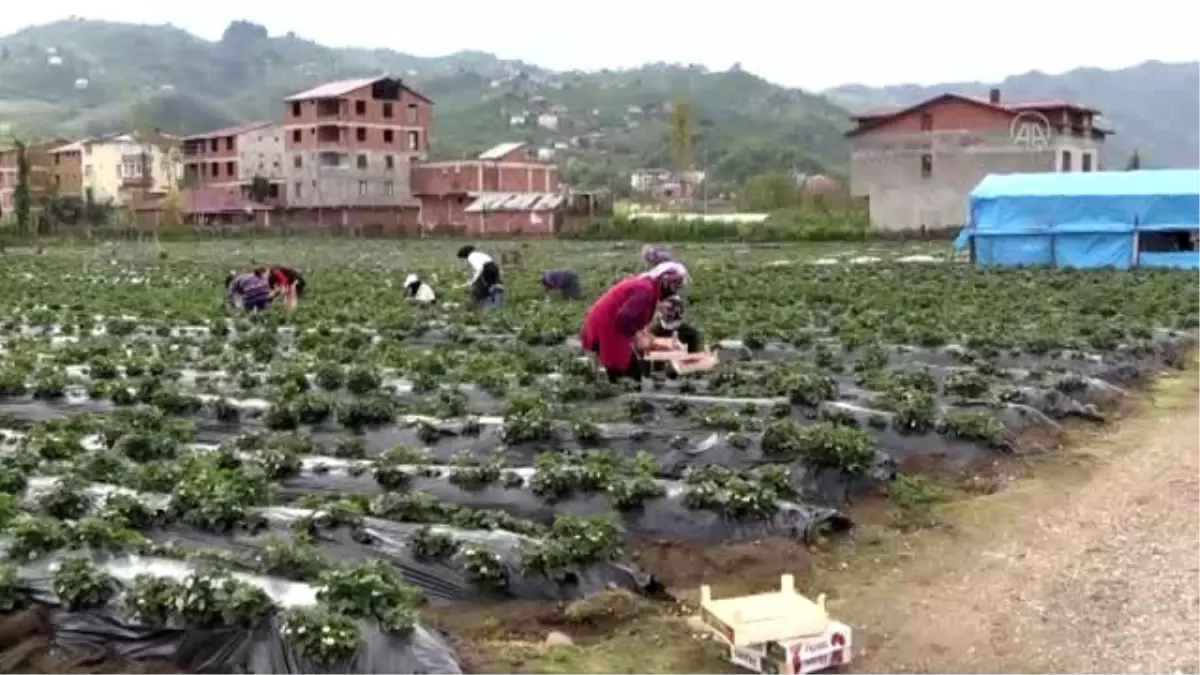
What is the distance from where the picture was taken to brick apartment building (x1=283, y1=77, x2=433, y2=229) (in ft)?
272

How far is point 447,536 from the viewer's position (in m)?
7.79

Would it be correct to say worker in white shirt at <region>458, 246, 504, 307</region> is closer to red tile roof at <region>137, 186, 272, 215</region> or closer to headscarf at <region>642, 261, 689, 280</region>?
headscarf at <region>642, 261, 689, 280</region>

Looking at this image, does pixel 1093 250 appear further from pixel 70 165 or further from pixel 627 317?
pixel 70 165

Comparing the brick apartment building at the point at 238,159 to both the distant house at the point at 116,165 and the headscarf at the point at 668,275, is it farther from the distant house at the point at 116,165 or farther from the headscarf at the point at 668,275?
the headscarf at the point at 668,275

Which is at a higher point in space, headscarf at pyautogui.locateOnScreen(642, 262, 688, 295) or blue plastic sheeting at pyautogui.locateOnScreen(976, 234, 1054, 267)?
headscarf at pyautogui.locateOnScreen(642, 262, 688, 295)

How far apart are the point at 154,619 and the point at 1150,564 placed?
6063mm

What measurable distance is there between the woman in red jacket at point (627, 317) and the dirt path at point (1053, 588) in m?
3.88

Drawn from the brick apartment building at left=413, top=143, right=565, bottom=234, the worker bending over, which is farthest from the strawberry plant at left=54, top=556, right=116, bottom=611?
the brick apartment building at left=413, top=143, right=565, bottom=234

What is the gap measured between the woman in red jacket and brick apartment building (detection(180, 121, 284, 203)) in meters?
76.0

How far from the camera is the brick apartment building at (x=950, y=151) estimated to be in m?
61.8

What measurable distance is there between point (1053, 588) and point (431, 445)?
539 centimetres

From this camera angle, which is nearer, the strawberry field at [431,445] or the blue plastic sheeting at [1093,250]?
the strawberry field at [431,445]

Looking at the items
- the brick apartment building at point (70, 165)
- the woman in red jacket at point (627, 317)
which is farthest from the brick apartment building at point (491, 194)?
the woman in red jacket at point (627, 317)

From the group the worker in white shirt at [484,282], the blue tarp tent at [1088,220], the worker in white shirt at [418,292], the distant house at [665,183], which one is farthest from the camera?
the distant house at [665,183]
